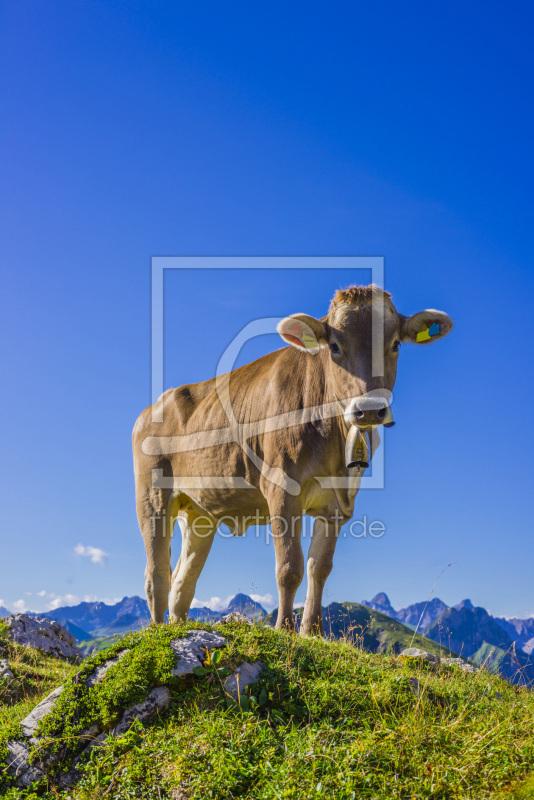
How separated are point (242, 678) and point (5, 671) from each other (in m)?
6.47

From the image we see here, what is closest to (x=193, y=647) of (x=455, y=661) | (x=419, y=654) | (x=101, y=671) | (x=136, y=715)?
(x=136, y=715)

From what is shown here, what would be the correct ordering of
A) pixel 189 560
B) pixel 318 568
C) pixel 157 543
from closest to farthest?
pixel 318 568, pixel 157 543, pixel 189 560

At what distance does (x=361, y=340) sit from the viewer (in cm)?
902

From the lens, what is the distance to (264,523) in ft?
35.8

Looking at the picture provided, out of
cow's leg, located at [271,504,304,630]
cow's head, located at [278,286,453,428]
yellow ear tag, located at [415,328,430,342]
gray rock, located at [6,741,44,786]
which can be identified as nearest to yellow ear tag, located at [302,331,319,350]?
cow's head, located at [278,286,453,428]

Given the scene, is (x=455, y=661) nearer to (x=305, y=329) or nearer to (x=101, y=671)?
(x=305, y=329)

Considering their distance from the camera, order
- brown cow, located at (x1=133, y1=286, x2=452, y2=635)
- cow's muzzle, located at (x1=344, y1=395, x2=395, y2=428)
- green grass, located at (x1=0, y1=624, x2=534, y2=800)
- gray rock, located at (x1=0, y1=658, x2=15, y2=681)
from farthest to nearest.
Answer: gray rock, located at (x1=0, y1=658, x2=15, y2=681)
brown cow, located at (x1=133, y1=286, x2=452, y2=635)
cow's muzzle, located at (x1=344, y1=395, x2=395, y2=428)
green grass, located at (x1=0, y1=624, x2=534, y2=800)

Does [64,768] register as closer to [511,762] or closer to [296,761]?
[296,761]

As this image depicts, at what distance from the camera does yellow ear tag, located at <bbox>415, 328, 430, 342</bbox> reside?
9891mm

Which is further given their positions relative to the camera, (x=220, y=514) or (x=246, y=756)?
(x=220, y=514)

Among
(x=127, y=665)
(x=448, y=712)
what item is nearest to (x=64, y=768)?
(x=127, y=665)

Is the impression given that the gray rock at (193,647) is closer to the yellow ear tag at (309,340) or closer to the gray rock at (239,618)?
the gray rock at (239,618)

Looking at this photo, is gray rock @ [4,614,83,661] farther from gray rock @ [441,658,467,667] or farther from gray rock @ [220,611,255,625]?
gray rock @ [441,658,467,667]

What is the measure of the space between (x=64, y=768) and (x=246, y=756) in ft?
6.27
